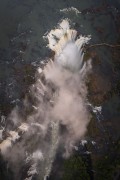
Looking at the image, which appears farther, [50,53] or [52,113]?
[50,53]

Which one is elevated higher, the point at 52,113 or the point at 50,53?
the point at 50,53

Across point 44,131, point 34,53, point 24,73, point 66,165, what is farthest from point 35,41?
point 66,165

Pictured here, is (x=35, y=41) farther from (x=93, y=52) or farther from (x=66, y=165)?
(x=66, y=165)

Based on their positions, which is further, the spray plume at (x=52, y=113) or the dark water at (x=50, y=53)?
the dark water at (x=50, y=53)

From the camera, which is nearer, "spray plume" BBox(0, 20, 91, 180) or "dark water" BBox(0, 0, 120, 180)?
"spray plume" BBox(0, 20, 91, 180)
